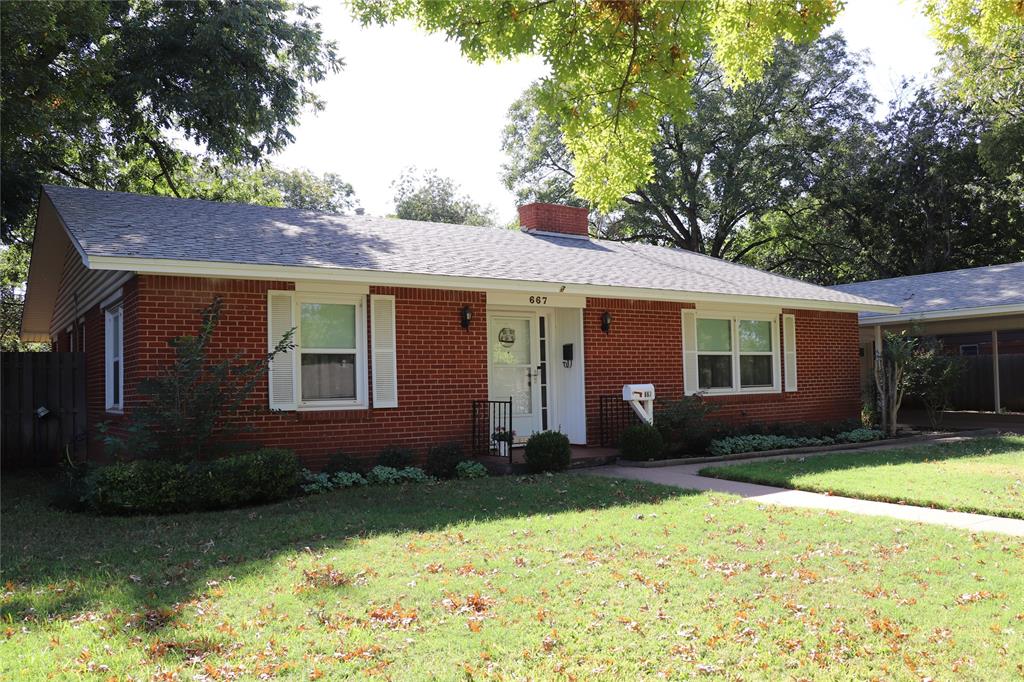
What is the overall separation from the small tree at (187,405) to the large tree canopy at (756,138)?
70.0ft

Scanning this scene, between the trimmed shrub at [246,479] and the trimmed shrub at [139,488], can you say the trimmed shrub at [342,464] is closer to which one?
the trimmed shrub at [246,479]

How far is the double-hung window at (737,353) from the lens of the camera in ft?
47.4

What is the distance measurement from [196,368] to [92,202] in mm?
4896

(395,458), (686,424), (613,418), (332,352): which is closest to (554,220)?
(613,418)

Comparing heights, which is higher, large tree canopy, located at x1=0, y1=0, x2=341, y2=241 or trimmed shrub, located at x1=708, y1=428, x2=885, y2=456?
large tree canopy, located at x1=0, y1=0, x2=341, y2=241

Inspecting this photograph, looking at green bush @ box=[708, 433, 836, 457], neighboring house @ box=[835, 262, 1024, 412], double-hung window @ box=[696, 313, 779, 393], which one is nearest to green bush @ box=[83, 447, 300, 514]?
green bush @ box=[708, 433, 836, 457]

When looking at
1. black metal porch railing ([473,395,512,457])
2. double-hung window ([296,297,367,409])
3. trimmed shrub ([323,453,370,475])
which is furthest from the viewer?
black metal porch railing ([473,395,512,457])

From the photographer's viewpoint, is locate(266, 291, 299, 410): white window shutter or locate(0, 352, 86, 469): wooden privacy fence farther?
locate(0, 352, 86, 469): wooden privacy fence

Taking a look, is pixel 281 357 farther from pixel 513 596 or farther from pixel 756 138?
pixel 756 138

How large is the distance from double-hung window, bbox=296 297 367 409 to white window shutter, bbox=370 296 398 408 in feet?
0.49

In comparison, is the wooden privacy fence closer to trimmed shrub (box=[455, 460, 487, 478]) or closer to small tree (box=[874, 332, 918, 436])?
trimmed shrub (box=[455, 460, 487, 478])

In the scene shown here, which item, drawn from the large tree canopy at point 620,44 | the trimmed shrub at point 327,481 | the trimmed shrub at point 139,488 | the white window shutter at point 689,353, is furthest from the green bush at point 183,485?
the white window shutter at point 689,353

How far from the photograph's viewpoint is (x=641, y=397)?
40.9 feet

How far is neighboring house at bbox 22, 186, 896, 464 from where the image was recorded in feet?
32.8
